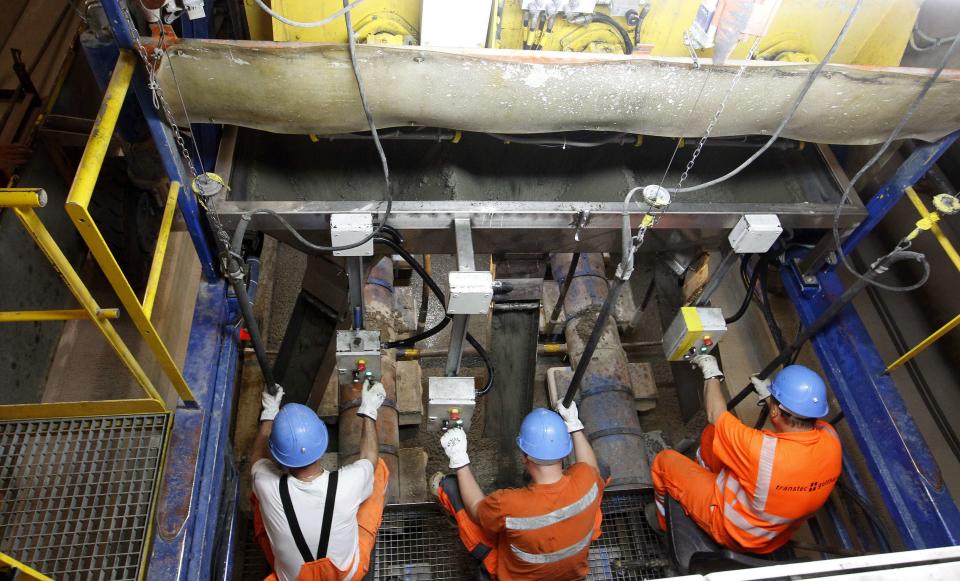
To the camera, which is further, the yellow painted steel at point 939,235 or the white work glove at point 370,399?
the white work glove at point 370,399

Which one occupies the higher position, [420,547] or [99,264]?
[99,264]

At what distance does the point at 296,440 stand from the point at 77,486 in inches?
34.2

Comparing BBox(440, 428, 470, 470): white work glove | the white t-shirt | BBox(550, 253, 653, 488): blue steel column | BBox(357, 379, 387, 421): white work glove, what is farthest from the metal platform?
BBox(550, 253, 653, 488): blue steel column

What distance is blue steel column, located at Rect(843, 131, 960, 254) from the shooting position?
294 centimetres

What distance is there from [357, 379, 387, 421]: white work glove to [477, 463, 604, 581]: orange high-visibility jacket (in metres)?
0.76

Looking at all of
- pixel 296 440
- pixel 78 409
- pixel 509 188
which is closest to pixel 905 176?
pixel 509 188

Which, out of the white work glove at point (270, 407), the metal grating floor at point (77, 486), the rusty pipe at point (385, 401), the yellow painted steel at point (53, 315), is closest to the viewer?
the yellow painted steel at point (53, 315)

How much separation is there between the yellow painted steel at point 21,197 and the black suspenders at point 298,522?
144cm

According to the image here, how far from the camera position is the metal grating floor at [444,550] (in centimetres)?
324

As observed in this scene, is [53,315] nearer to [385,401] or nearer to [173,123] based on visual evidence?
[173,123]

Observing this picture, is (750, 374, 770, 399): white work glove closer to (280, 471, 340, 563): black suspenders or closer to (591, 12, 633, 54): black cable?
(591, 12, 633, 54): black cable

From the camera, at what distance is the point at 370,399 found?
3.18m

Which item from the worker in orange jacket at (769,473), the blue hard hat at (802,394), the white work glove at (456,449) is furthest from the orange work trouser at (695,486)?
the white work glove at (456,449)

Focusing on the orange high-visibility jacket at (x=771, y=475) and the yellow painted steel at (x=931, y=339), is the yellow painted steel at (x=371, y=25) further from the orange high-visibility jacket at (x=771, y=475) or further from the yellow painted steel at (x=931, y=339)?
the yellow painted steel at (x=931, y=339)
